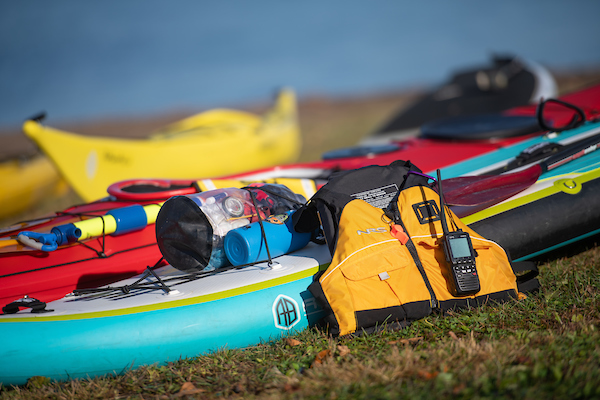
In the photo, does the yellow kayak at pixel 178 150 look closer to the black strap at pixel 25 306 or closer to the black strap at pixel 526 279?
the black strap at pixel 25 306

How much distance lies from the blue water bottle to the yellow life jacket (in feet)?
0.31

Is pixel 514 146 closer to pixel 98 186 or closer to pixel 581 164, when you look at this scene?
pixel 581 164

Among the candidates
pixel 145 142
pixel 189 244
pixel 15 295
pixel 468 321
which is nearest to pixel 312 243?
pixel 189 244

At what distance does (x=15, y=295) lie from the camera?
2.57 metres

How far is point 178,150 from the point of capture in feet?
20.2

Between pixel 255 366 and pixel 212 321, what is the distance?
0.30m

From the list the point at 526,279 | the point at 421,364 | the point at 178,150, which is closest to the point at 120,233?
the point at 421,364

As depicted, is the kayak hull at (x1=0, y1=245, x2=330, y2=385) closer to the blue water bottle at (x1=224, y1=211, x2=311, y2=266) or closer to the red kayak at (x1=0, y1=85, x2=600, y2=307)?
the blue water bottle at (x1=224, y1=211, x2=311, y2=266)

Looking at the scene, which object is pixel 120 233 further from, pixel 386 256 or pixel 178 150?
pixel 178 150

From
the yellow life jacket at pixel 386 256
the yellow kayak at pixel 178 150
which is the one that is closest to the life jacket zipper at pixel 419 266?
the yellow life jacket at pixel 386 256

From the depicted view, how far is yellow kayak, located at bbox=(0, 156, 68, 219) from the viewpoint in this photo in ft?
21.0

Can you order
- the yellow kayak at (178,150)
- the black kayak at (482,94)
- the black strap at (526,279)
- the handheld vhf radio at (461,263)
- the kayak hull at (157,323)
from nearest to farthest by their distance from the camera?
the kayak hull at (157,323) < the handheld vhf radio at (461,263) < the black strap at (526,279) < the yellow kayak at (178,150) < the black kayak at (482,94)

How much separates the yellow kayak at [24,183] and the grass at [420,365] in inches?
205

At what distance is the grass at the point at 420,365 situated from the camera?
5.25ft
